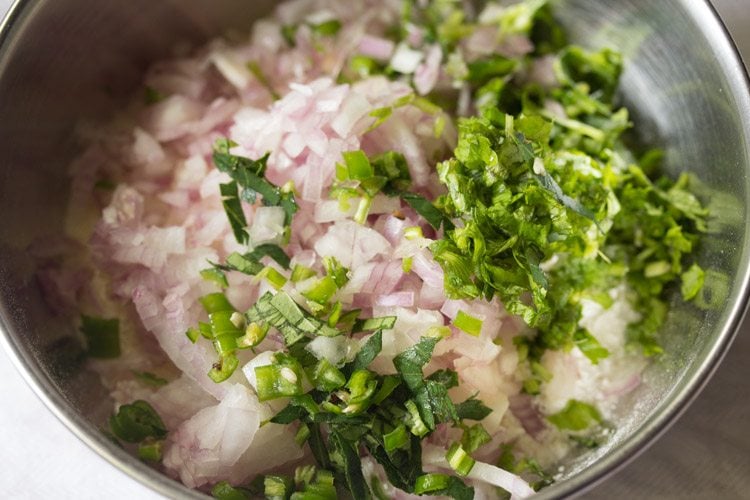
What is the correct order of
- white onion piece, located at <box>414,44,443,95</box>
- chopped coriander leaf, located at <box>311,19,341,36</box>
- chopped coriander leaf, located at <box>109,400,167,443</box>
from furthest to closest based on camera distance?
chopped coriander leaf, located at <box>311,19,341,36</box>, white onion piece, located at <box>414,44,443,95</box>, chopped coriander leaf, located at <box>109,400,167,443</box>

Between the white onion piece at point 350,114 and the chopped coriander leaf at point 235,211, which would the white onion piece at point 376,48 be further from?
the chopped coriander leaf at point 235,211

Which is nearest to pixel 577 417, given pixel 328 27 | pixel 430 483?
pixel 430 483

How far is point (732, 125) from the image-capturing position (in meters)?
1.32

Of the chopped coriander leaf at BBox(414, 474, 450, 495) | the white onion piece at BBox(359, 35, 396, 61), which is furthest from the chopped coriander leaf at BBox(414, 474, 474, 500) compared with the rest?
the white onion piece at BBox(359, 35, 396, 61)

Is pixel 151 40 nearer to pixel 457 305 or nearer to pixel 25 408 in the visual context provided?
pixel 25 408

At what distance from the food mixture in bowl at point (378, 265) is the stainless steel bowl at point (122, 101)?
0.05 meters

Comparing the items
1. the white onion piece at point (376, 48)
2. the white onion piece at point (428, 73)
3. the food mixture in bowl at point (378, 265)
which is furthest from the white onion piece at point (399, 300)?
the white onion piece at point (376, 48)

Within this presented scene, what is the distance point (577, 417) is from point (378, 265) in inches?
18.5

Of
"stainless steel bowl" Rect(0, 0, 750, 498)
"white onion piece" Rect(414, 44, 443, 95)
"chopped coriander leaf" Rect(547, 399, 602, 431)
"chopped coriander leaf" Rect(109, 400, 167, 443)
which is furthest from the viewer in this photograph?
"white onion piece" Rect(414, 44, 443, 95)

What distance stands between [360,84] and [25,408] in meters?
0.90

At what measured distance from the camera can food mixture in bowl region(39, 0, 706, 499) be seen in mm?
1263

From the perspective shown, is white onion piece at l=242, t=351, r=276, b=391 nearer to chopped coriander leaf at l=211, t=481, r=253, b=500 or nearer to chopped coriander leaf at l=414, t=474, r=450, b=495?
chopped coriander leaf at l=211, t=481, r=253, b=500

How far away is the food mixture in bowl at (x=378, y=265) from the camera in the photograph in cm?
126

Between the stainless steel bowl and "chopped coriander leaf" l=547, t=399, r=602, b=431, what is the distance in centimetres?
5
